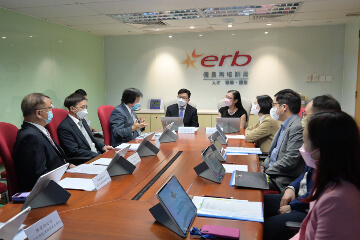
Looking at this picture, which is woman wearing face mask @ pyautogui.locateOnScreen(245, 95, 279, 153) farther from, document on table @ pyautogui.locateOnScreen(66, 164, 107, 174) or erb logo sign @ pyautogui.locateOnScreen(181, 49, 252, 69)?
erb logo sign @ pyautogui.locateOnScreen(181, 49, 252, 69)

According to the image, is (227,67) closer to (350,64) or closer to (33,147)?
(350,64)

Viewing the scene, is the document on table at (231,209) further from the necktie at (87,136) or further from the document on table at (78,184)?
the necktie at (87,136)

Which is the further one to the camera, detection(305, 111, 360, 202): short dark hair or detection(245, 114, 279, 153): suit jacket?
detection(245, 114, 279, 153): suit jacket

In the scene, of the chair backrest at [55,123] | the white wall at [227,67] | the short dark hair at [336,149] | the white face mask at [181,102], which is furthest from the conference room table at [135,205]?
the white wall at [227,67]

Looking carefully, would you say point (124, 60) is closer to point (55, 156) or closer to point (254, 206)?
point (55, 156)

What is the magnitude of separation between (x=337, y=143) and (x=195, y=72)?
586cm

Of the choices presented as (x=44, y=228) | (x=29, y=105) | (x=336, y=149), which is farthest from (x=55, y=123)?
(x=336, y=149)

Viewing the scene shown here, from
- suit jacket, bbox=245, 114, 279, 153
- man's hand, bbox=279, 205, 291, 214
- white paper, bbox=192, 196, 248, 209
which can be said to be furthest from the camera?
suit jacket, bbox=245, 114, 279, 153

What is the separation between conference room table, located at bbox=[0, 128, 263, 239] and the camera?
1348 millimetres

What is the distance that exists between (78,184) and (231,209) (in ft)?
3.43

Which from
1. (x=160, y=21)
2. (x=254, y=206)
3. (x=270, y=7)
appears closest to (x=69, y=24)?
(x=160, y=21)

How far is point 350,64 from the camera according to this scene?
5.70 m

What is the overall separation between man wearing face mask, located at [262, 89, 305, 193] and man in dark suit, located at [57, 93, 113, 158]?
1.84 m

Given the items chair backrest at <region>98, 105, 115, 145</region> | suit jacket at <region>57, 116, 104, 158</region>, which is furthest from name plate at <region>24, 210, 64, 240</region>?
chair backrest at <region>98, 105, 115, 145</region>
